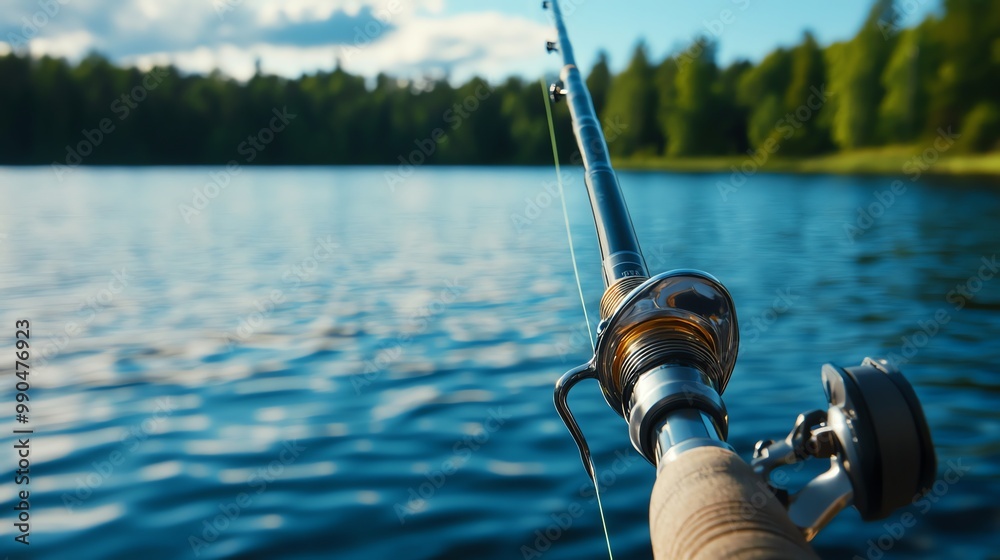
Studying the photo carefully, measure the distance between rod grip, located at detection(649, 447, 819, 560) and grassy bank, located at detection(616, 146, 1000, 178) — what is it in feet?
139

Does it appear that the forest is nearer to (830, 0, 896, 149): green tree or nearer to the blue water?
(830, 0, 896, 149): green tree

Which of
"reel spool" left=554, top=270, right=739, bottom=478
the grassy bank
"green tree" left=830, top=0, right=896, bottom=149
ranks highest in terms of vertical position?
"green tree" left=830, top=0, right=896, bottom=149

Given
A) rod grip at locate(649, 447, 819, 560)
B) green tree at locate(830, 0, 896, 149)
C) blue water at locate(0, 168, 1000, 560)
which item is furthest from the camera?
green tree at locate(830, 0, 896, 149)

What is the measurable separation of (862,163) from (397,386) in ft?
162

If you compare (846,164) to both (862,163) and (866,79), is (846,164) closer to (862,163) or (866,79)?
(862,163)

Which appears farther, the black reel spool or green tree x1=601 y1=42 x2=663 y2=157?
green tree x1=601 y1=42 x2=663 y2=157

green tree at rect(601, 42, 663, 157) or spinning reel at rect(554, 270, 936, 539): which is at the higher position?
green tree at rect(601, 42, 663, 157)

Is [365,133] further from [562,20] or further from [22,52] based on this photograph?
[562,20]

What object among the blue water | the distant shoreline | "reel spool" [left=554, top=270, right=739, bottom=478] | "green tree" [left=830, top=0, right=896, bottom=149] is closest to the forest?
"green tree" [left=830, top=0, right=896, bottom=149]

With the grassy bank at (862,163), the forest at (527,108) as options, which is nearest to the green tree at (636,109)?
the forest at (527,108)

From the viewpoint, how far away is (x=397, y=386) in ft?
19.9

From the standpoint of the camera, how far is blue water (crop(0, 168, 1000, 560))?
377cm

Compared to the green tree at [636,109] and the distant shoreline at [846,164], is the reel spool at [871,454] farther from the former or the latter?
the green tree at [636,109]

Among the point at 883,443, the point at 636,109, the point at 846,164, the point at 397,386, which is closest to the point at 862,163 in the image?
the point at 846,164
